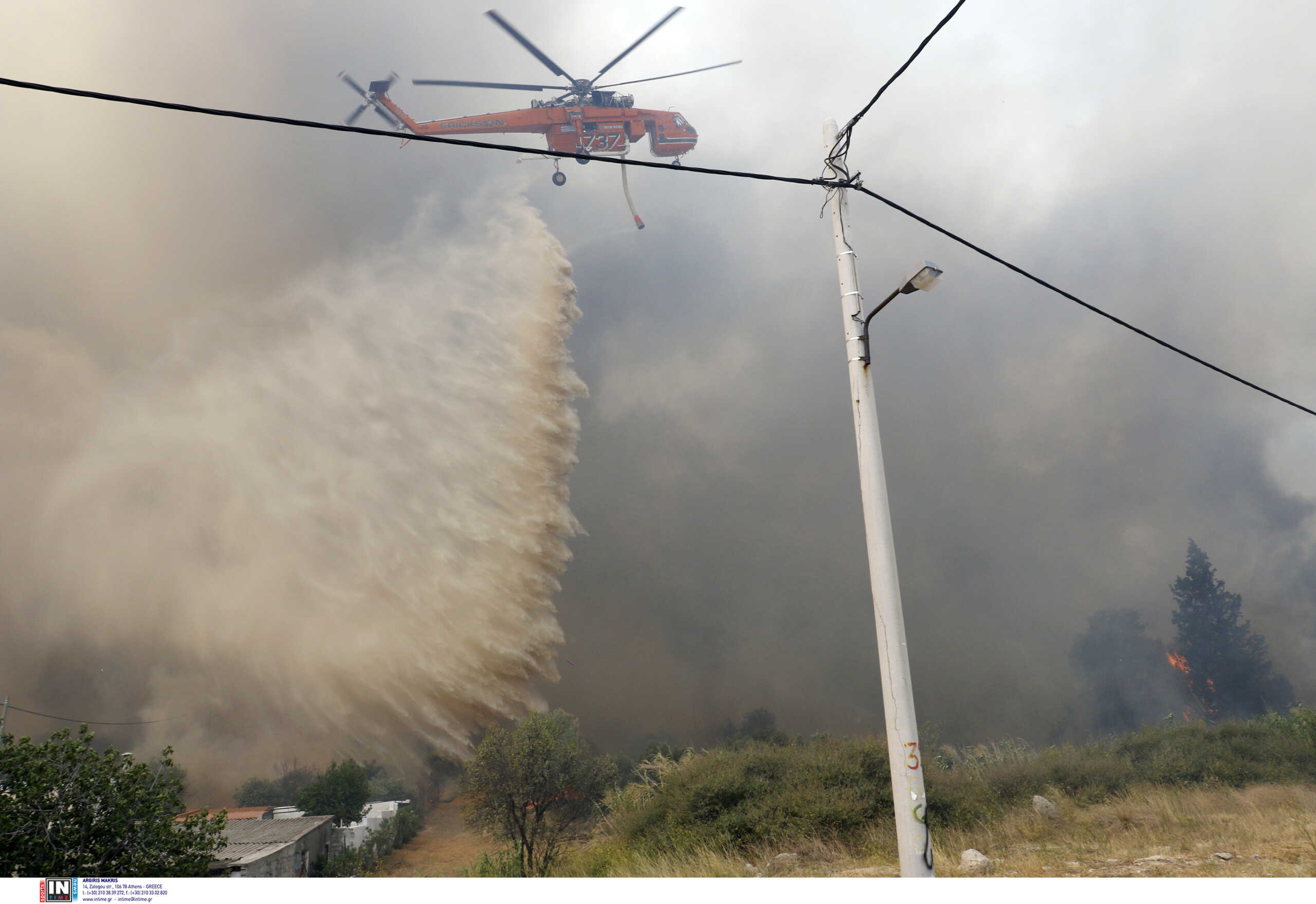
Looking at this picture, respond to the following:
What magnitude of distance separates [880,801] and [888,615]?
433 inches

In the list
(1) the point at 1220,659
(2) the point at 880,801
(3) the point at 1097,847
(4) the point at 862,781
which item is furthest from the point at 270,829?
(1) the point at 1220,659

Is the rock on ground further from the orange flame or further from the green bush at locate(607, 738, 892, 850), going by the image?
the orange flame

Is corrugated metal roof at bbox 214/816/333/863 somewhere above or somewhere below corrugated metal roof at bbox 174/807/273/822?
above

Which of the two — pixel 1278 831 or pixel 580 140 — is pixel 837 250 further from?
pixel 580 140

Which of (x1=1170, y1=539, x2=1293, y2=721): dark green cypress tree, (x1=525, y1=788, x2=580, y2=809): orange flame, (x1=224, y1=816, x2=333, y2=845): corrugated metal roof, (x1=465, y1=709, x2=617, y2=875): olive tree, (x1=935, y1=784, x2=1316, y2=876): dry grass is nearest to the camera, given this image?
(x1=935, y1=784, x2=1316, y2=876): dry grass

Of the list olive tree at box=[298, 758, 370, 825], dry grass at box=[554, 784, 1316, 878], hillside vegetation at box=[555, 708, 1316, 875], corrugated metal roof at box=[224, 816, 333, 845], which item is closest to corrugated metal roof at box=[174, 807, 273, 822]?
olive tree at box=[298, 758, 370, 825]

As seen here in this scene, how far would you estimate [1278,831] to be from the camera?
36.0ft

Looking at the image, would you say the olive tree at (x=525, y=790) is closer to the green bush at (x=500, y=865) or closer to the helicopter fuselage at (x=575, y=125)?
the green bush at (x=500, y=865)

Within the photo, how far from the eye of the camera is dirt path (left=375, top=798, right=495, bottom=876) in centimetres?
1847

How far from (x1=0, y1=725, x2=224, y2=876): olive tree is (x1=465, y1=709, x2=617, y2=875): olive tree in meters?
7.76

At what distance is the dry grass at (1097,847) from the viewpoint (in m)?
9.27

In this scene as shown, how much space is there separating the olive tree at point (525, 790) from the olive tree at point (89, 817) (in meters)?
7.76

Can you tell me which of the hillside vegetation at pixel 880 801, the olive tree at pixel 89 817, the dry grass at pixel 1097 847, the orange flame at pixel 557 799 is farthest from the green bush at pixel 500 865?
the olive tree at pixel 89 817
